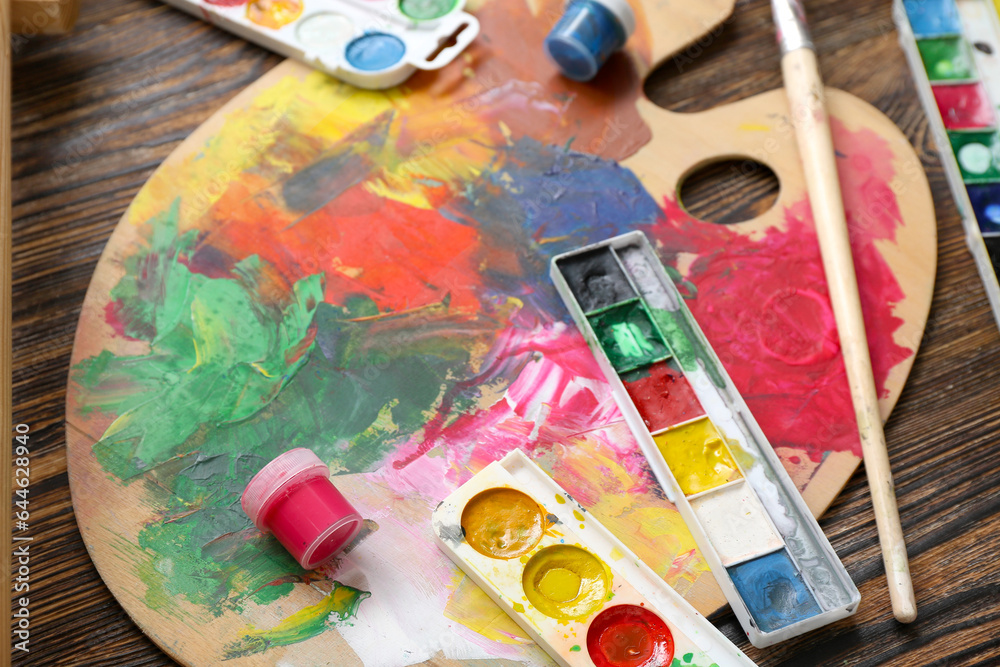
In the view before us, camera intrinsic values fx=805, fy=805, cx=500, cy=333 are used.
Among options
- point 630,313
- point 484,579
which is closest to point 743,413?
point 630,313

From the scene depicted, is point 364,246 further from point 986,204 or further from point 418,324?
point 986,204

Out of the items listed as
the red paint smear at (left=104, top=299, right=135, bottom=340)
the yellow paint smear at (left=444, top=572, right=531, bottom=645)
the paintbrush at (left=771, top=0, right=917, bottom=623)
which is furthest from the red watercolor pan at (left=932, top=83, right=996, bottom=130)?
the red paint smear at (left=104, top=299, right=135, bottom=340)

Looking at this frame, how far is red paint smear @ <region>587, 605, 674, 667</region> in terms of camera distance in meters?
1.21

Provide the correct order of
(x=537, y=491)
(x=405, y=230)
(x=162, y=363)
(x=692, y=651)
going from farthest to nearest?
(x=405, y=230)
(x=162, y=363)
(x=537, y=491)
(x=692, y=651)

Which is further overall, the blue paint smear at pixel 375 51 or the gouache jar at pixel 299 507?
the blue paint smear at pixel 375 51

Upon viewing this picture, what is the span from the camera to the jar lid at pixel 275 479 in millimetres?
1265

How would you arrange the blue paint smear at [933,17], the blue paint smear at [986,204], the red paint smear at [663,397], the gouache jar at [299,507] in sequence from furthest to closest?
1. the blue paint smear at [933,17]
2. the blue paint smear at [986,204]
3. the red paint smear at [663,397]
4. the gouache jar at [299,507]

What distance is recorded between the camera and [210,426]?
143 centimetres

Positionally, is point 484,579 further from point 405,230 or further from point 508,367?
point 405,230

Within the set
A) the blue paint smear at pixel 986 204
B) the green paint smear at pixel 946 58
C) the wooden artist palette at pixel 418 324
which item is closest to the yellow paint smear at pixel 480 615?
the wooden artist palette at pixel 418 324

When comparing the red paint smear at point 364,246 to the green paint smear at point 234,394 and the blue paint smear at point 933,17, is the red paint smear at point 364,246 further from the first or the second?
the blue paint smear at point 933,17

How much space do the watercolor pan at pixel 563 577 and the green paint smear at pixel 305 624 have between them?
174 millimetres

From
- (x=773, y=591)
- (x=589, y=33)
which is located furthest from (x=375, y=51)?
(x=773, y=591)

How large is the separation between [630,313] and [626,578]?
19.2 inches
